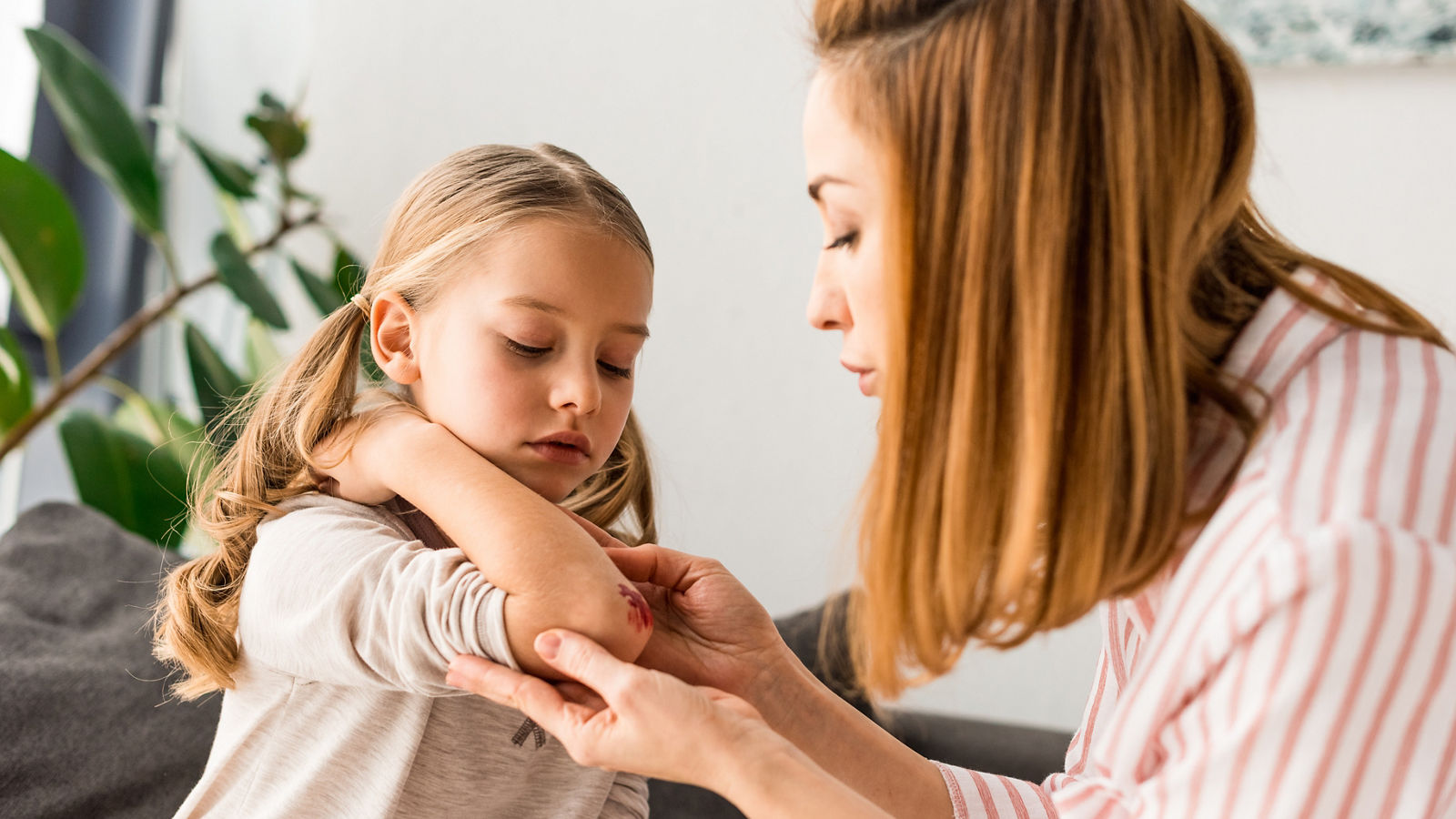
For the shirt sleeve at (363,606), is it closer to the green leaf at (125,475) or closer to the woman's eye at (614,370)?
the woman's eye at (614,370)

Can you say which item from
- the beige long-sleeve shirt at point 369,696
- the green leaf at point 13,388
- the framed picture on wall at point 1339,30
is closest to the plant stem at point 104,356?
the green leaf at point 13,388

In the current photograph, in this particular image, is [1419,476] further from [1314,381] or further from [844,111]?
[844,111]

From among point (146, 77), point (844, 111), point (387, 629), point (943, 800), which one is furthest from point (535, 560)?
point (146, 77)

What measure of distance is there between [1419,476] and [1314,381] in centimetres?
8

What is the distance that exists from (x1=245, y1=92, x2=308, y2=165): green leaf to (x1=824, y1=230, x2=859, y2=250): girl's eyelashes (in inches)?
57.9

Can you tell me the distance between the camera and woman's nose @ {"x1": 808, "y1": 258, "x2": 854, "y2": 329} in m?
0.78

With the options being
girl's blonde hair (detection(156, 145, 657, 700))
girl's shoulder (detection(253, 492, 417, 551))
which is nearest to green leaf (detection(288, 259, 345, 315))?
girl's blonde hair (detection(156, 145, 657, 700))

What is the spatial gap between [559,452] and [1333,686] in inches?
22.1

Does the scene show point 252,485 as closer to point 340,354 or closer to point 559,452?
point 340,354

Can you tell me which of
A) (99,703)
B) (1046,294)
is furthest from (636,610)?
(99,703)

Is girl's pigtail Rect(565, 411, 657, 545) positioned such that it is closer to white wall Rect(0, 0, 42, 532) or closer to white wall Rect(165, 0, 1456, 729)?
white wall Rect(165, 0, 1456, 729)

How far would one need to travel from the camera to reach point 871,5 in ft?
2.35

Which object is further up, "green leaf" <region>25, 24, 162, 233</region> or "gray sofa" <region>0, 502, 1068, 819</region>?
"green leaf" <region>25, 24, 162, 233</region>

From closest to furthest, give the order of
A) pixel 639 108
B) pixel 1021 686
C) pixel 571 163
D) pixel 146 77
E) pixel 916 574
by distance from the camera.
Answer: pixel 916 574 → pixel 571 163 → pixel 1021 686 → pixel 639 108 → pixel 146 77
